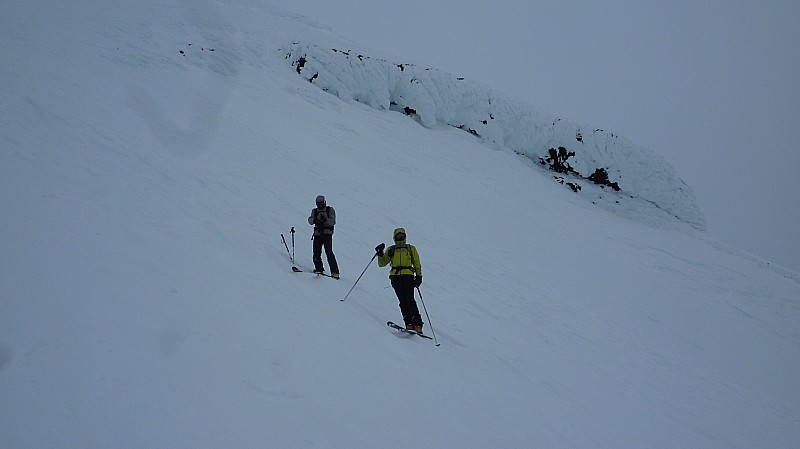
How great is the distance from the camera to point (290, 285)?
6133 mm

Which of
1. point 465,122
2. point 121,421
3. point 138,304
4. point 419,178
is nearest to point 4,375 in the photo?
Answer: point 121,421

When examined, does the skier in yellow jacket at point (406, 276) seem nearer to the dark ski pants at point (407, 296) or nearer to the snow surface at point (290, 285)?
the dark ski pants at point (407, 296)

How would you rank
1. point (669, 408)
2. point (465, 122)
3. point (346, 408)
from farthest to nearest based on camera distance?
point (465, 122) < point (669, 408) < point (346, 408)

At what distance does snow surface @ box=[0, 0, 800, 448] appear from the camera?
323 cm

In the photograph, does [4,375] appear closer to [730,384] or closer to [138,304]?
[138,304]

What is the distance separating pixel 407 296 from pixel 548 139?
2311 cm

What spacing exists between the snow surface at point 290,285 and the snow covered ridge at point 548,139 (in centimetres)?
208

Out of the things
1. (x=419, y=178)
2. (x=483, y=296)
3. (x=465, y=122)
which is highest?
(x=465, y=122)

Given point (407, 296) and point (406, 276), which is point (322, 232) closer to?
point (406, 276)

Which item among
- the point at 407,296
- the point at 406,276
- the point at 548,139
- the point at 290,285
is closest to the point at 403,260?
the point at 406,276

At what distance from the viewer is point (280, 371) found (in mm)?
3764

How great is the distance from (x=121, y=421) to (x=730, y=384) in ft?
46.0

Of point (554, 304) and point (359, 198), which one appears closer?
point (554, 304)

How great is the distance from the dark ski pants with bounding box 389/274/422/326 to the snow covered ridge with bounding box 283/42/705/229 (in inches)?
729
